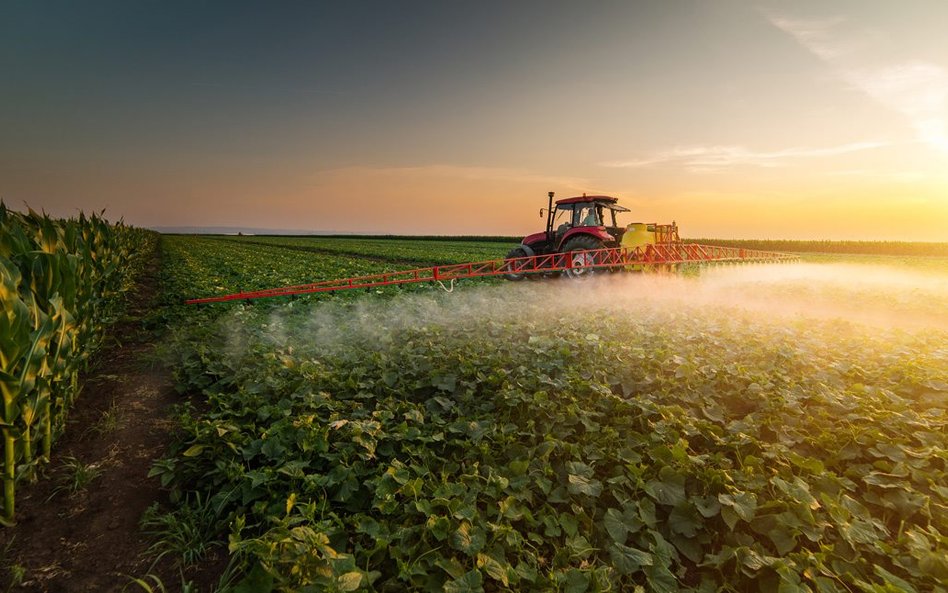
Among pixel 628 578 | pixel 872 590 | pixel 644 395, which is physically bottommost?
pixel 628 578

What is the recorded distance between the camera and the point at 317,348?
19.6 ft

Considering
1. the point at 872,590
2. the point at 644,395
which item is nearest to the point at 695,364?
the point at 644,395

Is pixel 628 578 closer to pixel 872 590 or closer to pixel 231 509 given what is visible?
pixel 872 590

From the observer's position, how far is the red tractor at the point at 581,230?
1307 centimetres

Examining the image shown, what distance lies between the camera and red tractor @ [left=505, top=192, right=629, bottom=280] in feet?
42.9

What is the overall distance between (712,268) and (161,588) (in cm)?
1626

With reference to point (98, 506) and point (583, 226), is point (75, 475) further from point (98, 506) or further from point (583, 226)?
point (583, 226)

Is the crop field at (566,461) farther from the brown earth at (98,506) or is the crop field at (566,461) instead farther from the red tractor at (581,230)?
the red tractor at (581,230)

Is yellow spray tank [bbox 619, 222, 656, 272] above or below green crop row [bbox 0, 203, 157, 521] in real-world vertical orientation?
above

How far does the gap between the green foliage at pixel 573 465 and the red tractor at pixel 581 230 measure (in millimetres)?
7616

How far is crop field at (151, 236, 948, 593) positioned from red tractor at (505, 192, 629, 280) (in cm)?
686

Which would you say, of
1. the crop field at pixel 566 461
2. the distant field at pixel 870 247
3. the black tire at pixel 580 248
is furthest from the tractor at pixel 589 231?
the distant field at pixel 870 247

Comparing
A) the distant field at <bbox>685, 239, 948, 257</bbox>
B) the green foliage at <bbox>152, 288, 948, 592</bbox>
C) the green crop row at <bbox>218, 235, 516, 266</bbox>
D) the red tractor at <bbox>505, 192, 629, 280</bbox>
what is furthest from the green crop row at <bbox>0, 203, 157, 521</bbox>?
the distant field at <bbox>685, 239, 948, 257</bbox>

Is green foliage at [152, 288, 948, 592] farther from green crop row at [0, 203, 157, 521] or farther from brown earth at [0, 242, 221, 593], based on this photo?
green crop row at [0, 203, 157, 521]
